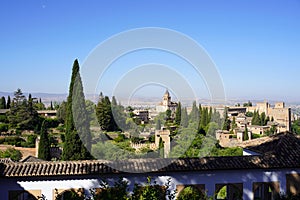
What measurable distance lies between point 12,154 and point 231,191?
15.3 metres

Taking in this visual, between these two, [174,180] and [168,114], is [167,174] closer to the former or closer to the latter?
[174,180]

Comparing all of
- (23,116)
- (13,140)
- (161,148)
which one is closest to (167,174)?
(161,148)

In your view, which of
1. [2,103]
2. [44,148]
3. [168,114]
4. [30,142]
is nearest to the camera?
[44,148]

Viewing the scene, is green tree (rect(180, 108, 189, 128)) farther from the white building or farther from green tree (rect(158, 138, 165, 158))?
the white building

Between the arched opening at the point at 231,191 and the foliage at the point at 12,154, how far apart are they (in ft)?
45.6

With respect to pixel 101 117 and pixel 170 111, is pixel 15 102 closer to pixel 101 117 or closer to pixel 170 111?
pixel 101 117

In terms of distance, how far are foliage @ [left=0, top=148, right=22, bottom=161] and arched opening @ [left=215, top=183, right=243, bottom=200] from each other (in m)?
13.9

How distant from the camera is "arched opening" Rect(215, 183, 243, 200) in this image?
7930 millimetres

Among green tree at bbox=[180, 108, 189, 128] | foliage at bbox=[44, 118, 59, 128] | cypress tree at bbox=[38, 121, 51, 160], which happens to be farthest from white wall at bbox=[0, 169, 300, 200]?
foliage at bbox=[44, 118, 59, 128]

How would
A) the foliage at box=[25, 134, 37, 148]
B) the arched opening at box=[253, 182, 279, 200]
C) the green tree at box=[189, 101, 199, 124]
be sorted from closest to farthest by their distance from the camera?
the arched opening at box=[253, 182, 279, 200]
the green tree at box=[189, 101, 199, 124]
the foliage at box=[25, 134, 37, 148]

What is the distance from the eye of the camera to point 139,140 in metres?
26.1

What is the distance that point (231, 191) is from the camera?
10.2 metres

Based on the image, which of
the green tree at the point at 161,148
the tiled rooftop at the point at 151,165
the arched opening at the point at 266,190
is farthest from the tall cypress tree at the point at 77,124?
the green tree at the point at 161,148

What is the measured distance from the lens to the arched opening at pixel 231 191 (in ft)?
26.0
